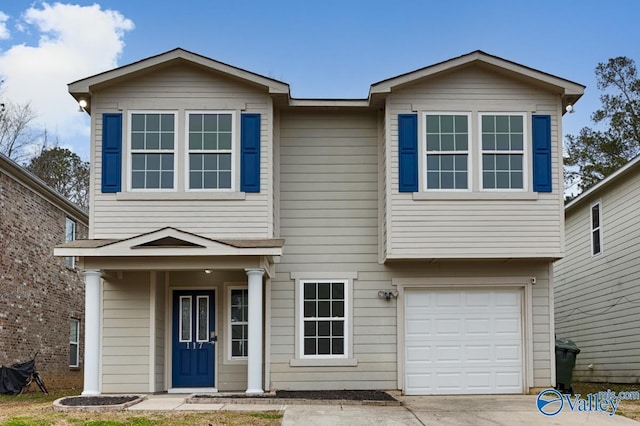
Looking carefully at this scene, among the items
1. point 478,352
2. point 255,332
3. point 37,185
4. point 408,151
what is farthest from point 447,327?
point 37,185

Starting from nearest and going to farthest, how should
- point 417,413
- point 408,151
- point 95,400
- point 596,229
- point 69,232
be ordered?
1. point 417,413
2. point 95,400
3. point 408,151
4. point 596,229
5. point 69,232

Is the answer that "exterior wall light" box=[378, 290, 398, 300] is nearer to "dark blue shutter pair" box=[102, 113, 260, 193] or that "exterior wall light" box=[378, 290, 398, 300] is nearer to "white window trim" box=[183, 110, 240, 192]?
"dark blue shutter pair" box=[102, 113, 260, 193]

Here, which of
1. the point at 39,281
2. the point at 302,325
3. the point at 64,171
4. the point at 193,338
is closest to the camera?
the point at 302,325

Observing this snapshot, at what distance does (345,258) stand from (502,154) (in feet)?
10.7

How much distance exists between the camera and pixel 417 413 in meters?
10.8

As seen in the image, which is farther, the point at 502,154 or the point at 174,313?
the point at 174,313

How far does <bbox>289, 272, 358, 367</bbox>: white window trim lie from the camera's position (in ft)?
44.4

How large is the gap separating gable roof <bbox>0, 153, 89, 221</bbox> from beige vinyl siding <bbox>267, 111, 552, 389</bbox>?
6.57 m

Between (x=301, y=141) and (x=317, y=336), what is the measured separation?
3.47 meters

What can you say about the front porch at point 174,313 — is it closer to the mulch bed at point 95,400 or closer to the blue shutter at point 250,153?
the mulch bed at point 95,400

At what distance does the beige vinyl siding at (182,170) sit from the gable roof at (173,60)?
244 millimetres

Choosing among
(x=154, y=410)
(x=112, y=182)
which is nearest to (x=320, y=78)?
(x=112, y=182)

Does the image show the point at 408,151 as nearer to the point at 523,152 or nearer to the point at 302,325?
the point at 523,152

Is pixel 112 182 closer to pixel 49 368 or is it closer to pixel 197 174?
pixel 197 174
